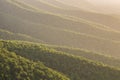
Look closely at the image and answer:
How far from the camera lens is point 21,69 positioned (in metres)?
42.9

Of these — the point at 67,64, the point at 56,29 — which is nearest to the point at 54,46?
the point at 67,64

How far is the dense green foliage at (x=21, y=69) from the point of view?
40.8m

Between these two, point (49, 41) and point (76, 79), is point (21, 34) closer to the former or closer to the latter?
point (49, 41)

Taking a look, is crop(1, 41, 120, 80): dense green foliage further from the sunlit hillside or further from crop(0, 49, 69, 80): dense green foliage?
crop(0, 49, 69, 80): dense green foliage

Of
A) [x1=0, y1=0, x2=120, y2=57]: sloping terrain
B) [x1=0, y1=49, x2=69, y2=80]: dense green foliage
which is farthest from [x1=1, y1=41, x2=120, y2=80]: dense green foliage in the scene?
[x1=0, y1=0, x2=120, y2=57]: sloping terrain

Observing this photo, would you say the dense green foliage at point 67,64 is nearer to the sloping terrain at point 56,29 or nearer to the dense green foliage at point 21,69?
the dense green foliage at point 21,69

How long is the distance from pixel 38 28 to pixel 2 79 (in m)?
60.4

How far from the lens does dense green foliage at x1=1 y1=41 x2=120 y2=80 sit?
49906 mm

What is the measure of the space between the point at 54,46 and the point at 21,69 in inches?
1157

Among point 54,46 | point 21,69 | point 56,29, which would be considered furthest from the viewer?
point 56,29

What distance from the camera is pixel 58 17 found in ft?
376

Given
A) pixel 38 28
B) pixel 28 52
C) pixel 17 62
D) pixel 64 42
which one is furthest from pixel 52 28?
pixel 17 62

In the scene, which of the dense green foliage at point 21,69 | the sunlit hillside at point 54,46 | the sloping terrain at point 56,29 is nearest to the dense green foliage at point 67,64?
the sunlit hillside at point 54,46

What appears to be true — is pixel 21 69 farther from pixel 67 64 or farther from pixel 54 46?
pixel 54 46
